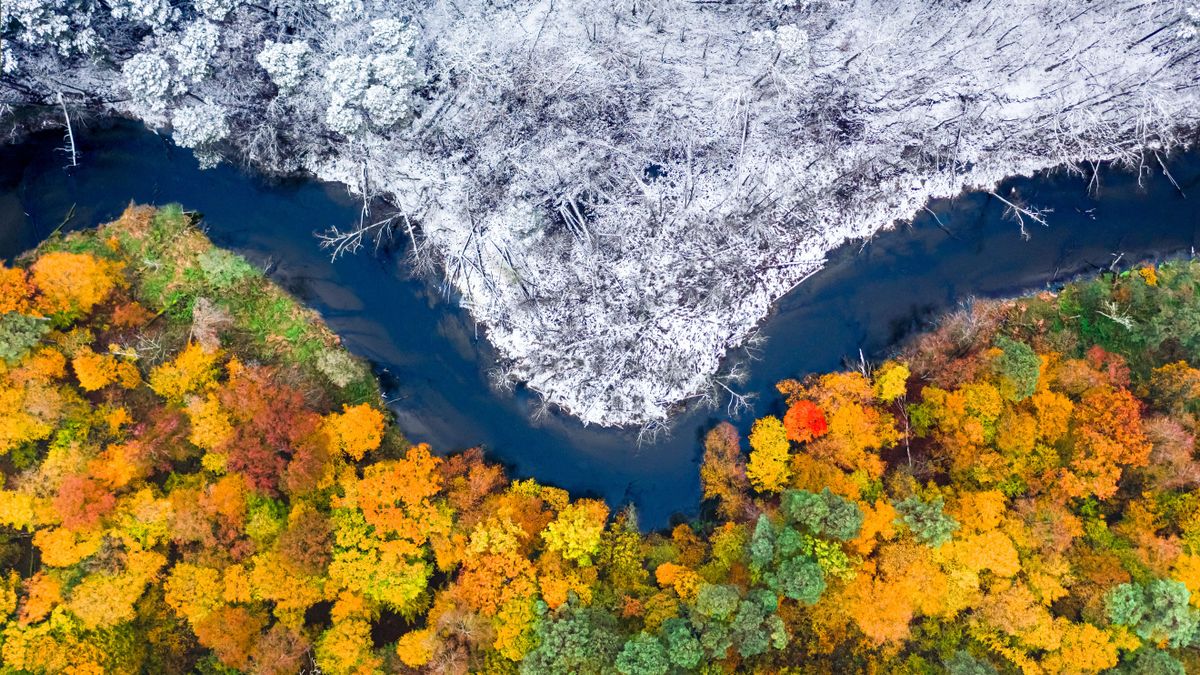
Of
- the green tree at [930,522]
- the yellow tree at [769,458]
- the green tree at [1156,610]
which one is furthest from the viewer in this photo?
the yellow tree at [769,458]

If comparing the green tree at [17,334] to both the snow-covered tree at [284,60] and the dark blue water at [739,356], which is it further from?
the snow-covered tree at [284,60]

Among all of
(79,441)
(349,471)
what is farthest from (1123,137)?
(79,441)

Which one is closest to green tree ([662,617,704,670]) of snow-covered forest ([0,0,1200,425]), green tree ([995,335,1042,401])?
snow-covered forest ([0,0,1200,425])

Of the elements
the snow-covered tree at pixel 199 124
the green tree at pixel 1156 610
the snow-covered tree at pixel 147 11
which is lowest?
the green tree at pixel 1156 610

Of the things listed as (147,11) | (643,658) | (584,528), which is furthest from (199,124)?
(643,658)

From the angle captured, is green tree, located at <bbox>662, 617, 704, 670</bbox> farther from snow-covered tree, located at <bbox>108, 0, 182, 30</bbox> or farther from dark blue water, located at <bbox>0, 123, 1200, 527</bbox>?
snow-covered tree, located at <bbox>108, 0, 182, 30</bbox>

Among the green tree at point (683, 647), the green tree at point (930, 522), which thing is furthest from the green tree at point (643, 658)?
the green tree at point (930, 522)

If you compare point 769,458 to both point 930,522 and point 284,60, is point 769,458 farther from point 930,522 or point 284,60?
point 284,60

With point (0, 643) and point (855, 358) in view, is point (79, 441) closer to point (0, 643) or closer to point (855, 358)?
point (0, 643)
